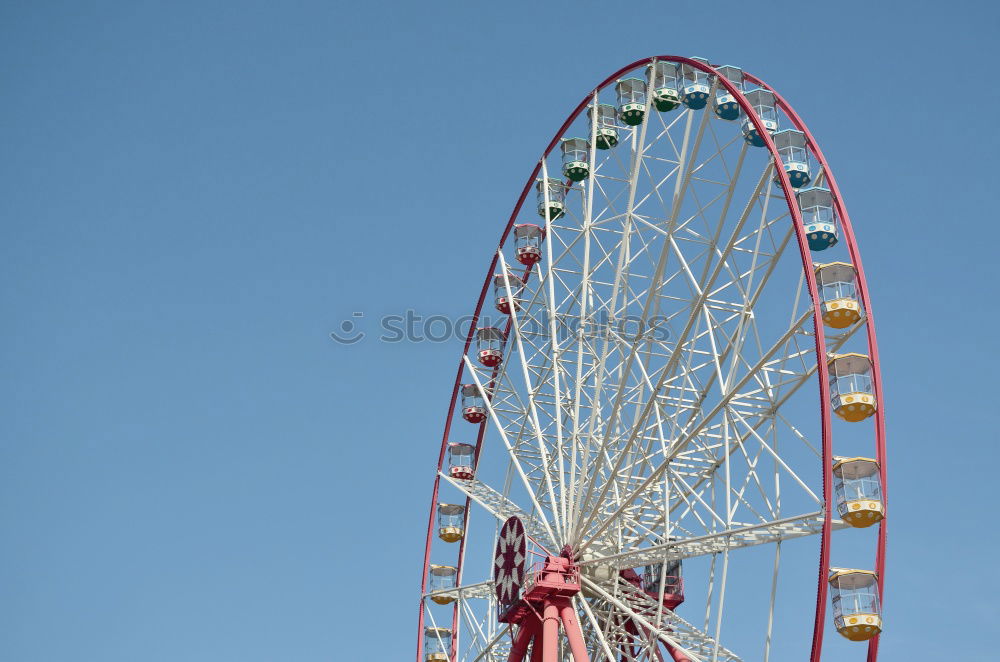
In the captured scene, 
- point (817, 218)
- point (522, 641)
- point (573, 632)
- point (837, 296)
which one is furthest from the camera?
point (522, 641)

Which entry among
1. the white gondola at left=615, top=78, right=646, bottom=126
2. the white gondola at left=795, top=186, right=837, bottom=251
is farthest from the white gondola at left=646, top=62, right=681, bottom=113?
the white gondola at left=795, top=186, right=837, bottom=251

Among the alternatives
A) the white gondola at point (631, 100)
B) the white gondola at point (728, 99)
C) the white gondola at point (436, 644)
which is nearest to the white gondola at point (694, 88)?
the white gondola at point (728, 99)

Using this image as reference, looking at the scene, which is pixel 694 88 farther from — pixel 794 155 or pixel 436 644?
pixel 436 644

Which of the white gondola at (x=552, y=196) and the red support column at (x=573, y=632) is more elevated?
the white gondola at (x=552, y=196)

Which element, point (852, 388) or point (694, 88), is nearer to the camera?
point (852, 388)

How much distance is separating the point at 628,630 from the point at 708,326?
670cm

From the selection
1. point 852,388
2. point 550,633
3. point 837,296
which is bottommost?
point 550,633

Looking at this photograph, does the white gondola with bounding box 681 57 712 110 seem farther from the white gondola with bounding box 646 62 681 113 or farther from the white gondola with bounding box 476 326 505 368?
the white gondola with bounding box 476 326 505 368

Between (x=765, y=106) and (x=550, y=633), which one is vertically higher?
(x=765, y=106)

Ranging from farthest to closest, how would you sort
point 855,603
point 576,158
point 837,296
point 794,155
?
point 576,158
point 794,155
point 837,296
point 855,603

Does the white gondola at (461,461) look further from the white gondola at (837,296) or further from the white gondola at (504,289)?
the white gondola at (837,296)

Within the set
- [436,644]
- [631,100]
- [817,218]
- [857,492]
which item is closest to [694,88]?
[631,100]

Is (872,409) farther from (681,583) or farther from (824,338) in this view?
(681,583)

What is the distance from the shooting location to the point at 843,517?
19469 millimetres
